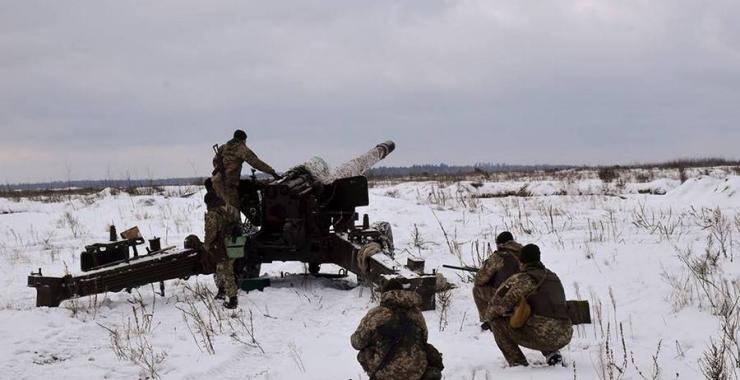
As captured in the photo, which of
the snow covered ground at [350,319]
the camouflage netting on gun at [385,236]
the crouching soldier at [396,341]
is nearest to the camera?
the crouching soldier at [396,341]

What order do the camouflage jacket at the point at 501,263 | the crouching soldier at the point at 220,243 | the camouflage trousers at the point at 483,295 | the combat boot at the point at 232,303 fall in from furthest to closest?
1. the crouching soldier at the point at 220,243
2. the combat boot at the point at 232,303
3. the camouflage trousers at the point at 483,295
4. the camouflage jacket at the point at 501,263

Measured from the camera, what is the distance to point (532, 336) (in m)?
5.20

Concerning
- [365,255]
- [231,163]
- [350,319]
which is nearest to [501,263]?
[350,319]

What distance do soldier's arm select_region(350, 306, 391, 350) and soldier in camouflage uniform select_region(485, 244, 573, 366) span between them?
45.5 inches

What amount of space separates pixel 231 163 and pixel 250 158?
248mm

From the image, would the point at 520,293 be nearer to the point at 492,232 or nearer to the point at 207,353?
the point at 207,353

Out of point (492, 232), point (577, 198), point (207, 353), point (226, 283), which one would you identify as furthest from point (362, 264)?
point (577, 198)

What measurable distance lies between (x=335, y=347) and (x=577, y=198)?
47.0 feet

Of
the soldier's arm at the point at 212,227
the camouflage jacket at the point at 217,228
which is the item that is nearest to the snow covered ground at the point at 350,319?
the camouflage jacket at the point at 217,228

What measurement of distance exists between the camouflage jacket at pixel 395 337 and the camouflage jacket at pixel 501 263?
1.69 metres

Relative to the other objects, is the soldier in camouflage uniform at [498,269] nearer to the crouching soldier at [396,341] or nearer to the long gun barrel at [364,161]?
the crouching soldier at [396,341]

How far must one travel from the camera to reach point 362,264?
26.3 feet

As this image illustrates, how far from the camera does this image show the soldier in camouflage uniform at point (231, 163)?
27.8ft

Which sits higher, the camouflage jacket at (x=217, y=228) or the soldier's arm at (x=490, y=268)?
the camouflage jacket at (x=217, y=228)
